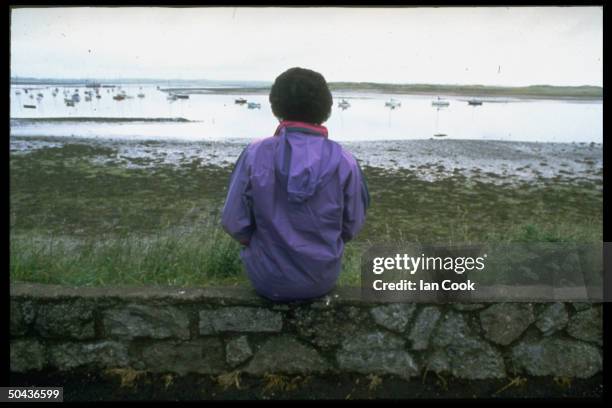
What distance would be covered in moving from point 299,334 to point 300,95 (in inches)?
47.4

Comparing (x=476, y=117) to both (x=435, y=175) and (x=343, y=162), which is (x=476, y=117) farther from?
(x=343, y=162)

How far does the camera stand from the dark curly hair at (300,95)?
2.34 m

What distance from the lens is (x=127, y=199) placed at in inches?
392

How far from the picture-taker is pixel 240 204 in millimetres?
2309

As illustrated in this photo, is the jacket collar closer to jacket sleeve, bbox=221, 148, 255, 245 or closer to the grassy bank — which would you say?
jacket sleeve, bbox=221, 148, 255, 245

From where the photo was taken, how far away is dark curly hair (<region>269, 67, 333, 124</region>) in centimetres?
234

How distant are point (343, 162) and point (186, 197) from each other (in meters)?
8.21

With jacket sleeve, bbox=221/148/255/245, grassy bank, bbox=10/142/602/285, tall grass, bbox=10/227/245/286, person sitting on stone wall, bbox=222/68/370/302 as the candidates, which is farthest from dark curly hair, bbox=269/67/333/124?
grassy bank, bbox=10/142/602/285

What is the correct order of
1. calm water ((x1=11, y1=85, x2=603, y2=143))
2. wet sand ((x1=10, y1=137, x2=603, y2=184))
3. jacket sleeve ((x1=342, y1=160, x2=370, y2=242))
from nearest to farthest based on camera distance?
1. jacket sleeve ((x1=342, y1=160, x2=370, y2=242))
2. wet sand ((x1=10, y1=137, x2=603, y2=184))
3. calm water ((x1=11, y1=85, x2=603, y2=143))

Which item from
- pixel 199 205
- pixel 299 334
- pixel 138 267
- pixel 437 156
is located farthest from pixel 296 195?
pixel 437 156

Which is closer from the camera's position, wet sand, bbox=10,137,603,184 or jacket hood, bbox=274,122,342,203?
jacket hood, bbox=274,122,342,203

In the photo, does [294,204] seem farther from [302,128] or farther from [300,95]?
[300,95]

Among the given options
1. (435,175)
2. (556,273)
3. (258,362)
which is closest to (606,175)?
(556,273)

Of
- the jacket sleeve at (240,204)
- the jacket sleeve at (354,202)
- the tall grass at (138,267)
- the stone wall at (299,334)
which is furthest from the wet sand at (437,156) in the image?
the jacket sleeve at (240,204)
